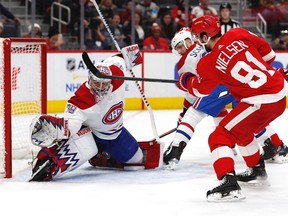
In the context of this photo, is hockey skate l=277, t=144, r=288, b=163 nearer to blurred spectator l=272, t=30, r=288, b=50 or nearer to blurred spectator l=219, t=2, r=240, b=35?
blurred spectator l=219, t=2, r=240, b=35

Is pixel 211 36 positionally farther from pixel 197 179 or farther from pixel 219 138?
pixel 197 179

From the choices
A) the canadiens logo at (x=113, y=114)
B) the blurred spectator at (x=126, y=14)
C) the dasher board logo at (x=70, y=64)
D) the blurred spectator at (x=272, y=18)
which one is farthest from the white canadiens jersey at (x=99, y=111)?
the blurred spectator at (x=272, y=18)

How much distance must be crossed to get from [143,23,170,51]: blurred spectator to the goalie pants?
5577 millimetres

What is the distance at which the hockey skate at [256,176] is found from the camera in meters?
4.56

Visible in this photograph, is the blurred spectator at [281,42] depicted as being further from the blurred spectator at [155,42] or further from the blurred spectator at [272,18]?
the blurred spectator at [155,42]

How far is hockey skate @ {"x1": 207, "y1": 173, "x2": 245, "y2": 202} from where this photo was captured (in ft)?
13.4

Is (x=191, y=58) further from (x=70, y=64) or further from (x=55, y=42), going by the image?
(x=55, y=42)

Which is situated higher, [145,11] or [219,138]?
[145,11]

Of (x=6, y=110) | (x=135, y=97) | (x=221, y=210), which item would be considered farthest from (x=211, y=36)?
(x=135, y=97)

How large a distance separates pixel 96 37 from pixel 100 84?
4.96m

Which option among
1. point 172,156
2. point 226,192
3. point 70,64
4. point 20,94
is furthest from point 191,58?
point 70,64

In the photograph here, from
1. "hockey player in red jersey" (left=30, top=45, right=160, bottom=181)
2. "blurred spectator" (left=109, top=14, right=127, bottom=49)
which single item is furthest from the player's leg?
"blurred spectator" (left=109, top=14, right=127, bottom=49)

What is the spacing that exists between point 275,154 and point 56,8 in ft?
17.2

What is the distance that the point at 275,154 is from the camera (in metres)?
5.38
